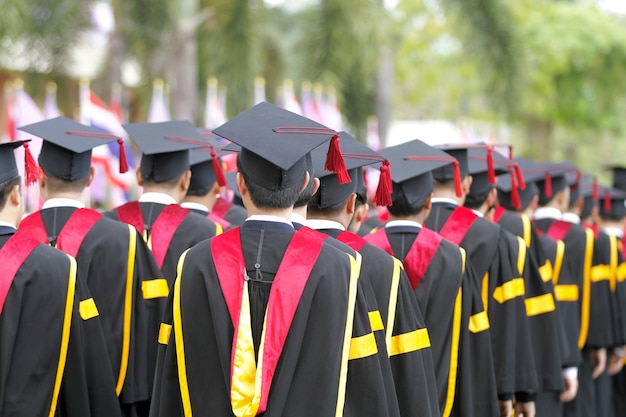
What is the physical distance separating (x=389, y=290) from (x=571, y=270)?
127 inches

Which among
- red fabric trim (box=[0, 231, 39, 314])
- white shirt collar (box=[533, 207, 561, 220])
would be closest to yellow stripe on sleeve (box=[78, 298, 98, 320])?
red fabric trim (box=[0, 231, 39, 314])

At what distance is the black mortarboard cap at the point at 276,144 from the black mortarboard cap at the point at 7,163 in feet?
3.34

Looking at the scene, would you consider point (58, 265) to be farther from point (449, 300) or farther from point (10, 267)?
point (449, 300)

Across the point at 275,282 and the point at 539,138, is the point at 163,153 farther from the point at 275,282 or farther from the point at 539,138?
the point at 539,138

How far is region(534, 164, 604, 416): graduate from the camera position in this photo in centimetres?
651

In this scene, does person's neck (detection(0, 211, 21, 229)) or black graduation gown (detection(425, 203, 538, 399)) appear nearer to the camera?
person's neck (detection(0, 211, 21, 229))

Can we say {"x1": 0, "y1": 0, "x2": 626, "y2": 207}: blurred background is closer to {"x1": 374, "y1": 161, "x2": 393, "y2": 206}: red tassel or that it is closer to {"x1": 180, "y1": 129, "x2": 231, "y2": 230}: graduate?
{"x1": 180, "y1": 129, "x2": 231, "y2": 230}: graduate

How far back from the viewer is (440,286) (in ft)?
14.4

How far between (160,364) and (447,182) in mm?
2258

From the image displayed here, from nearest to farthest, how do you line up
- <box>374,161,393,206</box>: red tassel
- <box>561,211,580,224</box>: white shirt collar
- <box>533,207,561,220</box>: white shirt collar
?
<box>374,161,393,206</box>: red tassel
<box>533,207,561,220</box>: white shirt collar
<box>561,211,580,224</box>: white shirt collar

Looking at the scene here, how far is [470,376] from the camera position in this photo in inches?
180

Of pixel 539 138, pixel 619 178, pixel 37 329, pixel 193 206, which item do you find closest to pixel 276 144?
pixel 37 329

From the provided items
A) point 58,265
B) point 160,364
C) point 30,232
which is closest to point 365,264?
point 160,364

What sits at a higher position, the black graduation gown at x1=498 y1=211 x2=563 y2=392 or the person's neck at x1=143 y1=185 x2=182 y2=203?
the person's neck at x1=143 y1=185 x2=182 y2=203
